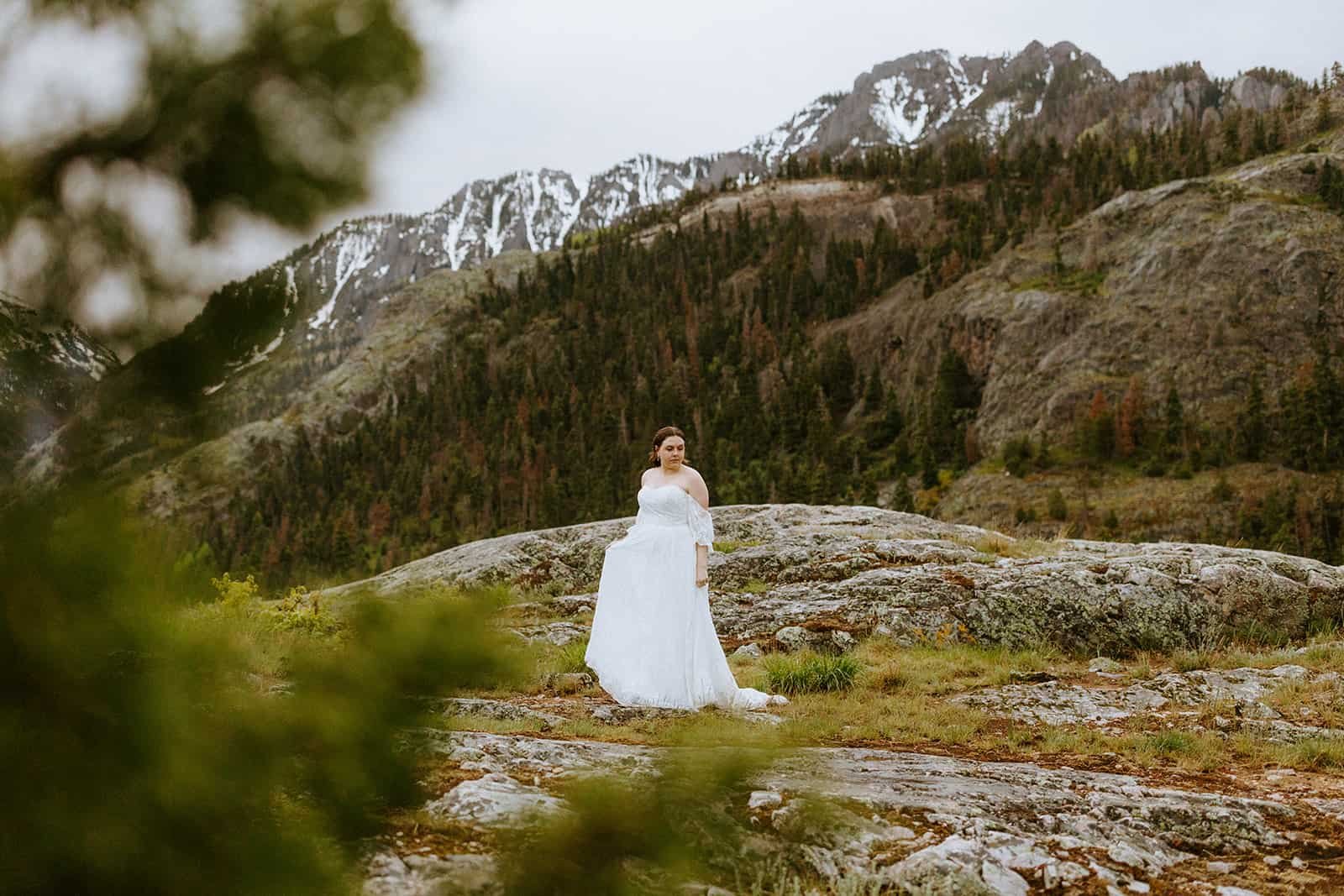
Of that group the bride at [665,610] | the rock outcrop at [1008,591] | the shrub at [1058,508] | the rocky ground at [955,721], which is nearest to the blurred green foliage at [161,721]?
the rocky ground at [955,721]

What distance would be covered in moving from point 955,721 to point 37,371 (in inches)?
310

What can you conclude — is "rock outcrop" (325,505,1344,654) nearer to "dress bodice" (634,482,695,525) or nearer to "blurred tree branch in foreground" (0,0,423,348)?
"dress bodice" (634,482,695,525)

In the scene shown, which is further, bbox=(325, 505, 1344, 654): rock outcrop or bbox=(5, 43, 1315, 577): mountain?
bbox=(325, 505, 1344, 654): rock outcrop

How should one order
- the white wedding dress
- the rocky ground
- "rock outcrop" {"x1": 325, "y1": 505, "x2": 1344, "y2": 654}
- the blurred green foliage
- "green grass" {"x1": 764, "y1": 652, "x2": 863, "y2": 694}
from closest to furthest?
1. the blurred green foliage
2. the rocky ground
3. the white wedding dress
4. "green grass" {"x1": 764, "y1": 652, "x2": 863, "y2": 694}
5. "rock outcrop" {"x1": 325, "y1": 505, "x2": 1344, "y2": 654}

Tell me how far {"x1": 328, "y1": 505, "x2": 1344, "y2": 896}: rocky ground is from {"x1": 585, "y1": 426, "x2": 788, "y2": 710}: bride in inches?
22.3

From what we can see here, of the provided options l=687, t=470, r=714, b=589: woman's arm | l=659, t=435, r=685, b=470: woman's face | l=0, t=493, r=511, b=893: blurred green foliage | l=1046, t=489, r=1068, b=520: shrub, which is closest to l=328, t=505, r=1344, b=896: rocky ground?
l=0, t=493, r=511, b=893: blurred green foliage

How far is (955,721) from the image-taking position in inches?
307

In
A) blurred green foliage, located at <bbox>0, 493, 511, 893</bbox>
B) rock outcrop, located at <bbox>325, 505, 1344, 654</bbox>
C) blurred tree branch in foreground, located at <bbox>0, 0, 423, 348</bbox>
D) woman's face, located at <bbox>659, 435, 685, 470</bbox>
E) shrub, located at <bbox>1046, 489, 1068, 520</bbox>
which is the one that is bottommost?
shrub, located at <bbox>1046, 489, 1068, 520</bbox>

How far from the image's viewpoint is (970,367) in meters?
64.2

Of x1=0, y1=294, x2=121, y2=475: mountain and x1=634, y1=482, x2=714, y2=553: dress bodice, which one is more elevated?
x1=0, y1=294, x2=121, y2=475: mountain

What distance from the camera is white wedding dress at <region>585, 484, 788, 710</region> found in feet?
28.0

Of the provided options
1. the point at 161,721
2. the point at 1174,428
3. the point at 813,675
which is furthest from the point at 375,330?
the point at 161,721

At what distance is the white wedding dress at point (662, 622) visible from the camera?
8.53 meters

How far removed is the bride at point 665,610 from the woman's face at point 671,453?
12 millimetres
